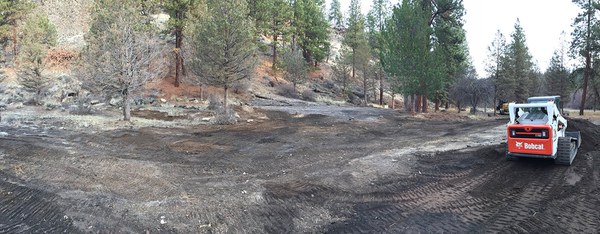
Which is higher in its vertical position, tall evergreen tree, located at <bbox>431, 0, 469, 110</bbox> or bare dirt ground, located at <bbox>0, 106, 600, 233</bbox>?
tall evergreen tree, located at <bbox>431, 0, 469, 110</bbox>

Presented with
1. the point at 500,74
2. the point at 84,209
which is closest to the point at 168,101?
the point at 84,209

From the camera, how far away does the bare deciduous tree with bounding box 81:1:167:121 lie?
1772 cm

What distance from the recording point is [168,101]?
1202 inches

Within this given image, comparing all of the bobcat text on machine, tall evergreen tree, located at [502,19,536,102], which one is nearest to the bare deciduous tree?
the bobcat text on machine

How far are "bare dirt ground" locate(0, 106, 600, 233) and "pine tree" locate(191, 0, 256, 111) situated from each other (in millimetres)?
8017

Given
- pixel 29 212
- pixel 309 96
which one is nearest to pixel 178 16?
pixel 309 96

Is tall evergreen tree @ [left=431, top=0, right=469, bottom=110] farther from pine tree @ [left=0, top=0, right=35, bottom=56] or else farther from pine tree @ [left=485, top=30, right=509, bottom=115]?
pine tree @ [left=0, top=0, right=35, bottom=56]

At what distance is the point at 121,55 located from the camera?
17844 millimetres

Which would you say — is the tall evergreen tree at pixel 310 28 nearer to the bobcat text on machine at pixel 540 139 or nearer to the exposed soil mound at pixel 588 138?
the exposed soil mound at pixel 588 138

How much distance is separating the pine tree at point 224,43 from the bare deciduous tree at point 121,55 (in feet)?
9.55

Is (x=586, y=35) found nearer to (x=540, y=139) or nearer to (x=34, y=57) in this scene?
(x=540, y=139)

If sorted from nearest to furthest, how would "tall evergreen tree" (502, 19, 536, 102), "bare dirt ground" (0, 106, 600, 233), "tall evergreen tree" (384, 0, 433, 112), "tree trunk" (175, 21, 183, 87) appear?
1. "bare dirt ground" (0, 106, 600, 233)
2. "tall evergreen tree" (384, 0, 433, 112)
3. "tree trunk" (175, 21, 183, 87)
4. "tall evergreen tree" (502, 19, 536, 102)

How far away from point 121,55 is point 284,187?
14409 mm

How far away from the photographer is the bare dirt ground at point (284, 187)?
5656 millimetres
